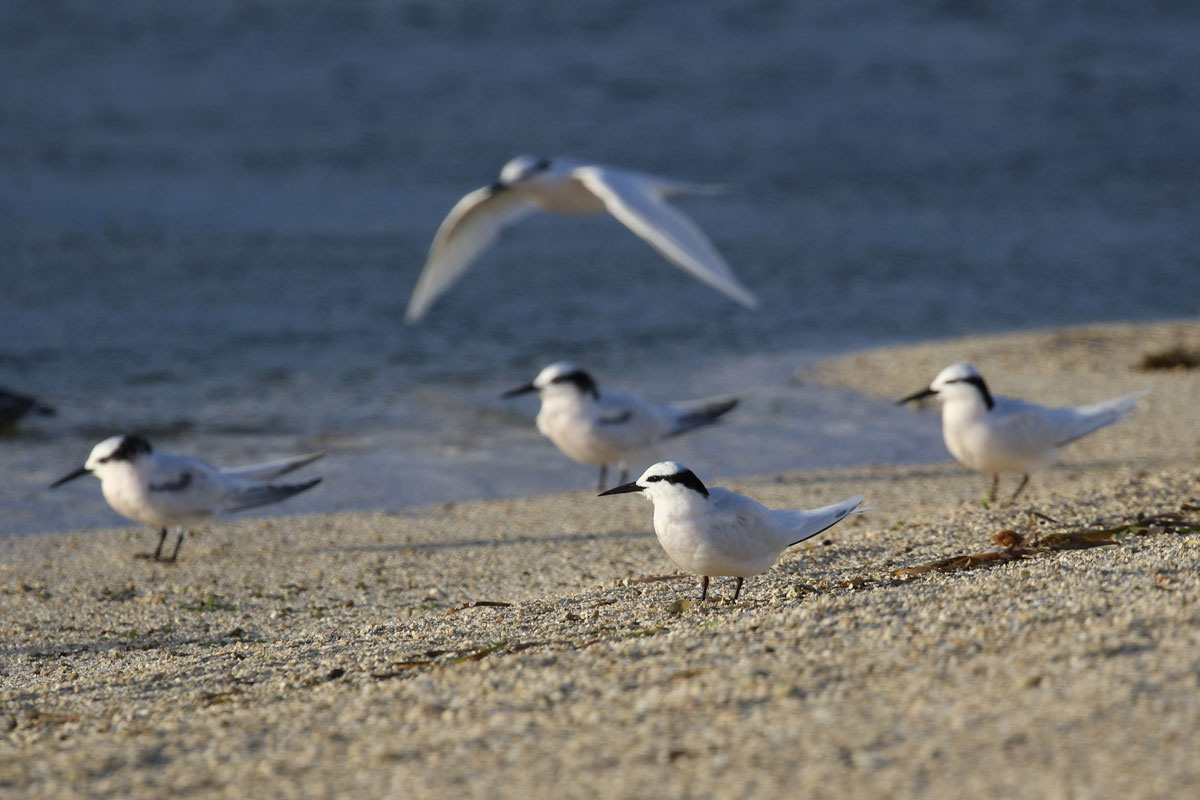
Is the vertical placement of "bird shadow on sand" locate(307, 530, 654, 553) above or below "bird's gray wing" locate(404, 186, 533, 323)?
below

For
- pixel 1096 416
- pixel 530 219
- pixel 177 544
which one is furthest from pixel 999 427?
pixel 530 219

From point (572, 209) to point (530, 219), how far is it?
25.7 ft

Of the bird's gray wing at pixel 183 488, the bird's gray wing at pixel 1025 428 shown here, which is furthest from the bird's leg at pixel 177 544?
the bird's gray wing at pixel 1025 428

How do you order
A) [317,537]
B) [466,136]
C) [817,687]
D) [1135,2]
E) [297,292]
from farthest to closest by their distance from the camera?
1. [1135,2]
2. [466,136]
3. [297,292]
4. [317,537]
5. [817,687]

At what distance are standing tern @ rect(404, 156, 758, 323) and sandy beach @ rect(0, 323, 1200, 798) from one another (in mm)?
1362

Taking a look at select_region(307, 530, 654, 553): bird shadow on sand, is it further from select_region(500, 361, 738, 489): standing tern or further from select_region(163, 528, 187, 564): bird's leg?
select_region(500, 361, 738, 489): standing tern

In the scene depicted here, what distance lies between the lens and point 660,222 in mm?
6598

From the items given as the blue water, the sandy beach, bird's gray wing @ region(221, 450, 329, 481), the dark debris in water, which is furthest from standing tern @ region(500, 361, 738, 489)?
the dark debris in water

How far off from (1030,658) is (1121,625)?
1.05ft

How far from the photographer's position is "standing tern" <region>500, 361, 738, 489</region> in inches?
282

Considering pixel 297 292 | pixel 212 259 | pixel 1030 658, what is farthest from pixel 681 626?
pixel 212 259

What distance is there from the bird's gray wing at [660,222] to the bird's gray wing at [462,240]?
4.66 feet

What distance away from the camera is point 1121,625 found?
330cm

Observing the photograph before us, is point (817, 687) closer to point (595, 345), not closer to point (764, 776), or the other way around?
point (764, 776)
